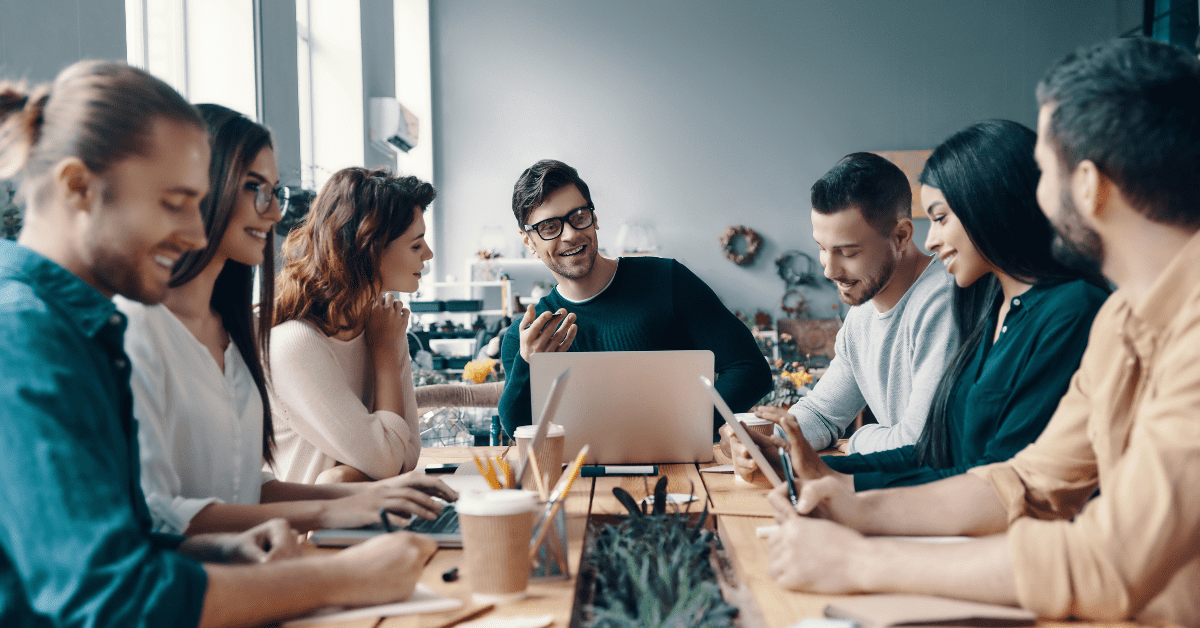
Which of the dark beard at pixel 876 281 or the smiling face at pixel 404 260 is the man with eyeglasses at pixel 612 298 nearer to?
the smiling face at pixel 404 260

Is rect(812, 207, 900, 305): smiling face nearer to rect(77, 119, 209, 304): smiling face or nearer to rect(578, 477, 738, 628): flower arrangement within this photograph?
rect(578, 477, 738, 628): flower arrangement

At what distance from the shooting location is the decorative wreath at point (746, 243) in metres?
7.74

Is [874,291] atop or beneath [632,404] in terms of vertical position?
atop

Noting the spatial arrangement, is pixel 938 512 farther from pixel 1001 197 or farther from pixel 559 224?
pixel 559 224

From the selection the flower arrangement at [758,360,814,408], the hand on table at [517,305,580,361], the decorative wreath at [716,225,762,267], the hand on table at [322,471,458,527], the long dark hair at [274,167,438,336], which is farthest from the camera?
the decorative wreath at [716,225,762,267]

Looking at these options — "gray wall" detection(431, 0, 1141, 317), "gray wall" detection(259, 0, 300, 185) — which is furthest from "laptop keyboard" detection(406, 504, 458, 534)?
"gray wall" detection(431, 0, 1141, 317)

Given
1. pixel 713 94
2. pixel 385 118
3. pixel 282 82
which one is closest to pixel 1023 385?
pixel 282 82

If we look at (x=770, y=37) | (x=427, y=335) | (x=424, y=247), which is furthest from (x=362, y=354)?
(x=770, y=37)

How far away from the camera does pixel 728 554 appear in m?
1.14

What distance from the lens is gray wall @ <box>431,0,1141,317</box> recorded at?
7762mm

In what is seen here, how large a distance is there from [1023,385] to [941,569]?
0.53 meters

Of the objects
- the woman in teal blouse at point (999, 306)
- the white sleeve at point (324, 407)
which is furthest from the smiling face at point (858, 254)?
the white sleeve at point (324, 407)

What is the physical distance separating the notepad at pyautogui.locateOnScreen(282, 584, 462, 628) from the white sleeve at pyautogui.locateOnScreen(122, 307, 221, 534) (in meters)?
0.33

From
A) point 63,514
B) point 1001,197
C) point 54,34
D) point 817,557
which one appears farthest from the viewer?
point 54,34
